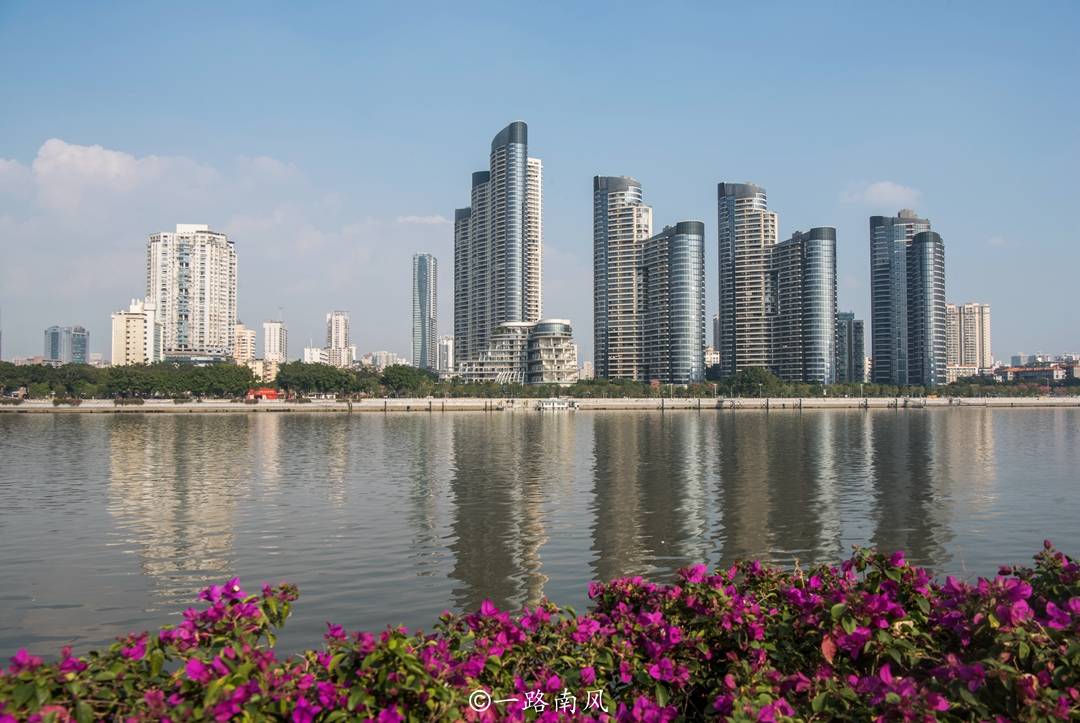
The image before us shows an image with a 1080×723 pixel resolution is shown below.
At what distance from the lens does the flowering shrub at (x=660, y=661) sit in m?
5.29

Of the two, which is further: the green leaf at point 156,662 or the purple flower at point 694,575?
the purple flower at point 694,575

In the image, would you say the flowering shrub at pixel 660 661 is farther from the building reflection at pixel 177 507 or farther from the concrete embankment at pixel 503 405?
the concrete embankment at pixel 503 405

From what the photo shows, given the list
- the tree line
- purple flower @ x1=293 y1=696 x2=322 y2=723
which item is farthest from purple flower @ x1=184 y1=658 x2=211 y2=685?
the tree line

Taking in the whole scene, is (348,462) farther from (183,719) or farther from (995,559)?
(183,719)

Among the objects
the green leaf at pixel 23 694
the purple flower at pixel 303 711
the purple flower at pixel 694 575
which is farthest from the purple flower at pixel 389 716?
the purple flower at pixel 694 575

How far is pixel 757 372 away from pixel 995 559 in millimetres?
168014

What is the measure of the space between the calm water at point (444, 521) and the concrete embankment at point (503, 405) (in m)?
86.0

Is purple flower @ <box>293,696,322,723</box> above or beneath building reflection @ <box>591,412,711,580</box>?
above

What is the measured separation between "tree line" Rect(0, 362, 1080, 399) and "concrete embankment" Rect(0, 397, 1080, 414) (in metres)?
4.75

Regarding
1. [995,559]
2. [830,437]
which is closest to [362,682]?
[995,559]

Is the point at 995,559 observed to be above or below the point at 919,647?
below

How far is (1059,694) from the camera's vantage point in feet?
17.1

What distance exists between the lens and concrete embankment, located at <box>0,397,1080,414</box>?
133250 mm

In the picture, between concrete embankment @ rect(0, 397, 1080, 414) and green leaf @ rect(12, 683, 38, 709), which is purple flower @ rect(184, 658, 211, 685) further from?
concrete embankment @ rect(0, 397, 1080, 414)
